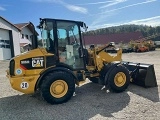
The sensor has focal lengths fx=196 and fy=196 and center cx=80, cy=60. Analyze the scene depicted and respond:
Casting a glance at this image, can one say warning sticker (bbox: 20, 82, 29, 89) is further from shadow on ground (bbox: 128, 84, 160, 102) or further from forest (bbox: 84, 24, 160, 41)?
forest (bbox: 84, 24, 160, 41)

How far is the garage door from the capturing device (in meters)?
23.0

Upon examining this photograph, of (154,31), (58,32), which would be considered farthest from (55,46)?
(154,31)

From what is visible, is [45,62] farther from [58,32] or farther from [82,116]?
[82,116]

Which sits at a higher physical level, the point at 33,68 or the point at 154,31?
the point at 154,31

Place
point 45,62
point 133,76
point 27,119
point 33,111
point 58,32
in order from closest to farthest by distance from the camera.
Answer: point 27,119, point 33,111, point 45,62, point 58,32, point 133,76

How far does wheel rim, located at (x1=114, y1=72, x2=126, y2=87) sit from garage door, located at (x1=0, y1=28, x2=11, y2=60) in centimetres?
1914

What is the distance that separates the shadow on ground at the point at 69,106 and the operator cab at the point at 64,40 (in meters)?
1.08

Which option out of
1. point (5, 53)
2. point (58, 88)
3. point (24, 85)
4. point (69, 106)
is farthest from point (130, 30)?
point (24, 85)

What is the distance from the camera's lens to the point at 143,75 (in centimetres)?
682

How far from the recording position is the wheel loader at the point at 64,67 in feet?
17.5

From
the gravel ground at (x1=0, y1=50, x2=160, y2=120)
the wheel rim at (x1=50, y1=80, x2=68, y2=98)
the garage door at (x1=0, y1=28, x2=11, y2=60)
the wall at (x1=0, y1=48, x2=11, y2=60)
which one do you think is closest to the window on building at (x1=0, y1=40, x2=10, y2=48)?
the garage door at (x1=0, y1=28, x2=11, y2=60)

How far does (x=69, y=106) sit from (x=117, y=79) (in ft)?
6.35

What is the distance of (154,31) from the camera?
224 feet

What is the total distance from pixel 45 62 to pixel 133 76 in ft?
11.2
